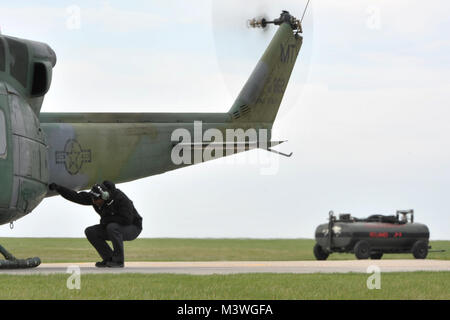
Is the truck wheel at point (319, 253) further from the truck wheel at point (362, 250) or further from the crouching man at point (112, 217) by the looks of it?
the crouching man at point (112, 217)

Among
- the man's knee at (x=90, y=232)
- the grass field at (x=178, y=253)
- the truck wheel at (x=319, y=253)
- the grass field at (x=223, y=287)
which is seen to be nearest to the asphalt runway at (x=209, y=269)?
the man's knee at (x=90, y=232)

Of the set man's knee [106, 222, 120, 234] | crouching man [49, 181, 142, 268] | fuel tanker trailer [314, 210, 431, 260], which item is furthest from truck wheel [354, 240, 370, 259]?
man's knee [106, 222, 120, 234]

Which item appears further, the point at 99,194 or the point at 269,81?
the point at 269,81

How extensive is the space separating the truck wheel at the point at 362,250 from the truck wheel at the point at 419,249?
6.31 feet

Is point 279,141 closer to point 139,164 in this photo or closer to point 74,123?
point 139,164

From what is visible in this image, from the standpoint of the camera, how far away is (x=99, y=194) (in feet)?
46.2

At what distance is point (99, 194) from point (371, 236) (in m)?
12.9

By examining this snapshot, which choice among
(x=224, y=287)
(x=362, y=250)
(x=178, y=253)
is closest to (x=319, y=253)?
(x=362, y=250)

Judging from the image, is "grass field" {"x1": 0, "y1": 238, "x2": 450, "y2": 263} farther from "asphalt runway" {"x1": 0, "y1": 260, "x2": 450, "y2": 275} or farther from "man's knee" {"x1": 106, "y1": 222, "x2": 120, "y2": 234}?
"man's knee" {"x1": 106, "y1": 222, "x2": 120, "y2": 234}

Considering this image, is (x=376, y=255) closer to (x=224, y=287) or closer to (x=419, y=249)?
(x=419, y=249)

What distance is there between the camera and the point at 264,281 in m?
11.7

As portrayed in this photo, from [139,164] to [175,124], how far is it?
130 cm

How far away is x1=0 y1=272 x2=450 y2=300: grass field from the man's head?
2008 mm

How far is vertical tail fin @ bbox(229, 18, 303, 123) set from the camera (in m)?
20.8
